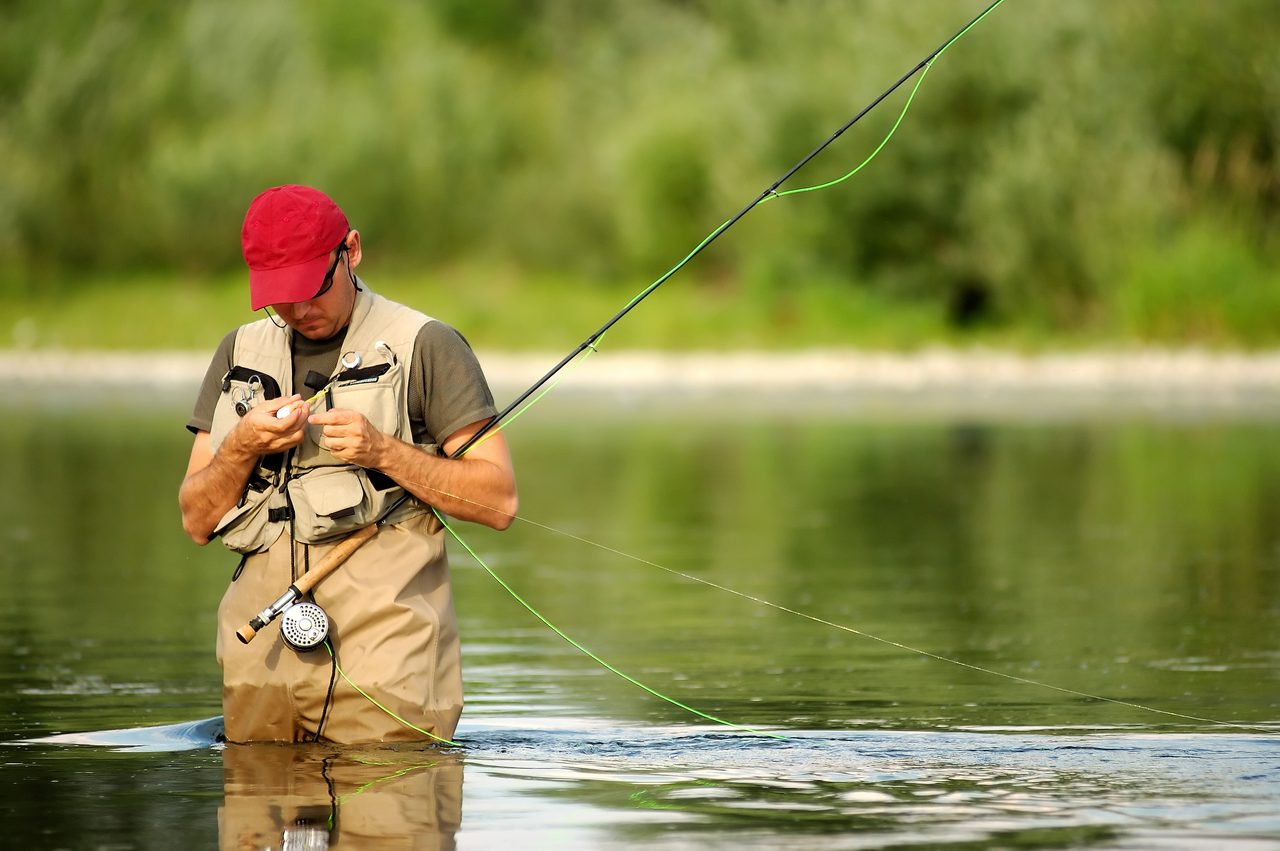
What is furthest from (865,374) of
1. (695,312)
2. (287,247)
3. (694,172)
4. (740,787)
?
(287,247)

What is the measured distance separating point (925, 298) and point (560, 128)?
8.63 m

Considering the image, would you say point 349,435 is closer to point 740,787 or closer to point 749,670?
point 740,787

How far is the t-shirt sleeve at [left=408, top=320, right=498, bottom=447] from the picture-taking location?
4.91 metres

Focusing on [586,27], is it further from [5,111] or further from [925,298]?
[925,298]

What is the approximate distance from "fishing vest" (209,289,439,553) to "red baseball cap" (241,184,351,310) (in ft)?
0.65

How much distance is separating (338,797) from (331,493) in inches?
25.5

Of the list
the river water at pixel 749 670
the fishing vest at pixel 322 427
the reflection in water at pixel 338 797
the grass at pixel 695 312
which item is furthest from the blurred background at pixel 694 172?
the fishing vest at pixel 322 427

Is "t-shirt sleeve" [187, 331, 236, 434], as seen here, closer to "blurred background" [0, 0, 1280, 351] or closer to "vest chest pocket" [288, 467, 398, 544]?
"vest chest pocket" [288, 467, 398, 544]

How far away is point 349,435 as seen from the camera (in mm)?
4672

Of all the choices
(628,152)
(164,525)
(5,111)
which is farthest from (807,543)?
(5,111)

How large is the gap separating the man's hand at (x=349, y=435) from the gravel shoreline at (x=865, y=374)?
1682cm

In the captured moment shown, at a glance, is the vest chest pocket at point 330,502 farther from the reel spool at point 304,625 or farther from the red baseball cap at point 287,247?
the red baseball cap at point 287,247

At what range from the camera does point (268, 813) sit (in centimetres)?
477

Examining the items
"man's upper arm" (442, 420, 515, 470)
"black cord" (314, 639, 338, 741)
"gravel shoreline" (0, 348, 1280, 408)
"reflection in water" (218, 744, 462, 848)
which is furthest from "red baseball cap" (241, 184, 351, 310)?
"gravel shoreline" (0, 348, 1280, 408)
